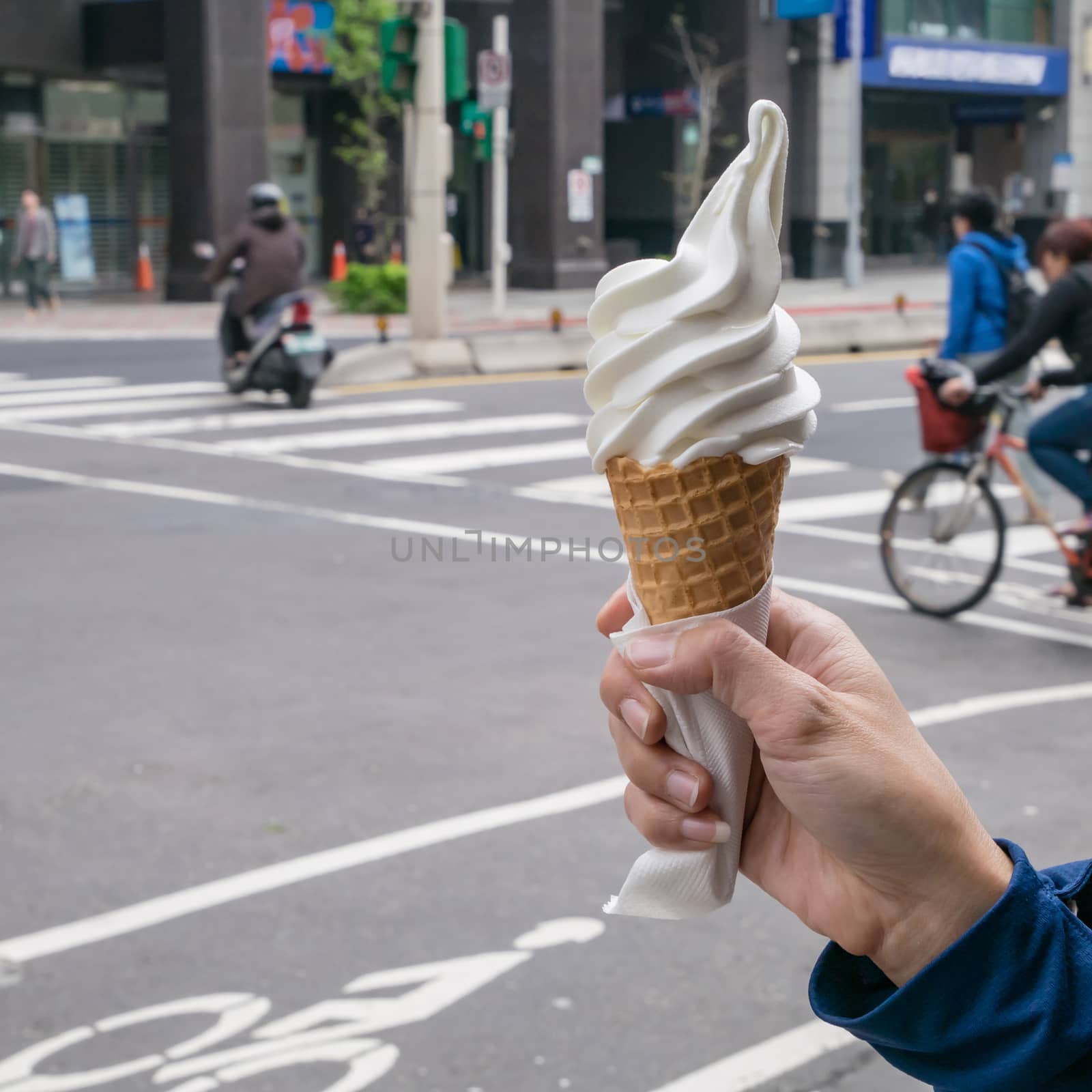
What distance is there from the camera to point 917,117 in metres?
44.7

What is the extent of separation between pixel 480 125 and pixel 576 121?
7229 millimetres

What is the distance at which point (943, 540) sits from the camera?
8.70 meters

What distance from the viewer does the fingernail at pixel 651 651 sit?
1841 millimetres

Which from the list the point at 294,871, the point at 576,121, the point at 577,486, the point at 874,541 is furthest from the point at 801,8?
the point at 294,871

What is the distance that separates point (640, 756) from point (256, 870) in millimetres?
3342

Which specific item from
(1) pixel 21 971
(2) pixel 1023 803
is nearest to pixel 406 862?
(1) pixel 21 971

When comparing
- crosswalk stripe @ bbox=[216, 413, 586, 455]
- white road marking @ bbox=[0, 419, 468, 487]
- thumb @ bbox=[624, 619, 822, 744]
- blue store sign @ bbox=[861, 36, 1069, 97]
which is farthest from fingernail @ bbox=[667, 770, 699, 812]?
blue store sign @ bbox=[861, 36, 1069, 97]

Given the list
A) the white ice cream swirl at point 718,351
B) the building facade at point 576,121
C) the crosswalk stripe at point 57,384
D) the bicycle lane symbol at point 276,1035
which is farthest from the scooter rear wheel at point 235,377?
the white ice cream swirl at point 718,351

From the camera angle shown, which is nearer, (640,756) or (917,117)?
(640,756)

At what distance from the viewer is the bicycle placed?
8492mm

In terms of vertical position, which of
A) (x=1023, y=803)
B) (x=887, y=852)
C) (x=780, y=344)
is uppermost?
(x=780, y=344)

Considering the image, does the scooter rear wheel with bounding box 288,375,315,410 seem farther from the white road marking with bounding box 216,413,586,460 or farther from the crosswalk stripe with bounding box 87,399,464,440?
the white road marking with bounding box 216,413,586,460

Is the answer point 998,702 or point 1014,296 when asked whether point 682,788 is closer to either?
point 998,702

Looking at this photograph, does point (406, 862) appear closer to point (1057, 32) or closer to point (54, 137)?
point (54, 137)
